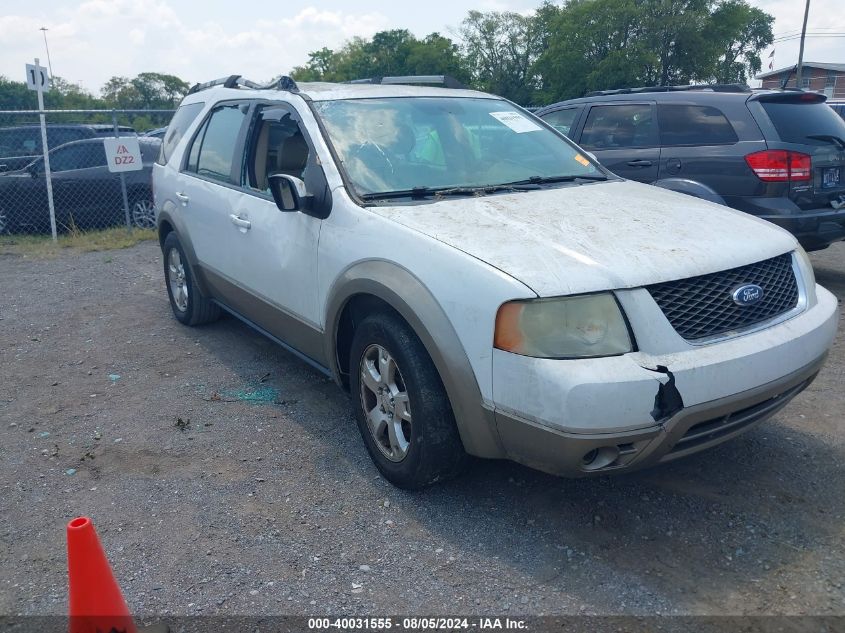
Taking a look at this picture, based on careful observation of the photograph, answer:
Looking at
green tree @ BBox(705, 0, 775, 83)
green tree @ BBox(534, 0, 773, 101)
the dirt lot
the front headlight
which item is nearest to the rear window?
the dirt lot

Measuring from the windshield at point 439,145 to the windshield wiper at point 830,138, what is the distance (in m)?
2.96

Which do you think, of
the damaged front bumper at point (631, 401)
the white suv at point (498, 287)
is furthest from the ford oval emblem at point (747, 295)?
the damaged front bumper at point (631, 401)

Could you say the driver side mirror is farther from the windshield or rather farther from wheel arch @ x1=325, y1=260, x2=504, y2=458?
wheel arch @ x1=325, y1=260, x2=504, y2=458

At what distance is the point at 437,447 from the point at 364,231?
1.05 metres

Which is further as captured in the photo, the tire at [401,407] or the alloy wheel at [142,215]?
the alloy wheel at [142,215]

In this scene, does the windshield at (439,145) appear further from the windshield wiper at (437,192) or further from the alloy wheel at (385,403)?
the alloy wheel at (385,403)

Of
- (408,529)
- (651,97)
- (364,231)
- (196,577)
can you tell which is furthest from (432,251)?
(651,97)

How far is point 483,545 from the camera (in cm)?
306

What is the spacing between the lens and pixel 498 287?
277cm

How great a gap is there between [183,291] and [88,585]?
4.07 m

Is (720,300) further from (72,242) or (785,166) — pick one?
(72,242)

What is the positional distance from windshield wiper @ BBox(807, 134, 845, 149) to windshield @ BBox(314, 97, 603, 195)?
2.96m

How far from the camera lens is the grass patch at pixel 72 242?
10361 millimetres

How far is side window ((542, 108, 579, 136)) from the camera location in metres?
7.88
